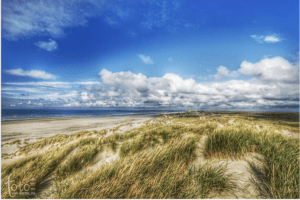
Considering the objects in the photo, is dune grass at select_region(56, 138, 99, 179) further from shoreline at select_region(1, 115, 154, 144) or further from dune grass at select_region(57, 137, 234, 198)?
shoreline at select_region(1, 115, 154, 144)

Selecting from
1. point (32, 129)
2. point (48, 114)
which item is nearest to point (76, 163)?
point (32, 129)

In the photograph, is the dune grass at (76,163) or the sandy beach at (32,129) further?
the sandy beach at (32,129)

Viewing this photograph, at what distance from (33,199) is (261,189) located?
204 inches

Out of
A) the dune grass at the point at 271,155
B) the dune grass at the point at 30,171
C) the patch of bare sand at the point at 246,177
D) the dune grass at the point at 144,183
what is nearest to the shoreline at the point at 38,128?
the dune grass at the point at 30,171

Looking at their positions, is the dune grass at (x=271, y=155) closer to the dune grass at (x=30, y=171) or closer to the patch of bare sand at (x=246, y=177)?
the patch of bare sand at (x=246, y=177)

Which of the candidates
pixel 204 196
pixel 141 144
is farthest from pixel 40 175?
pixel 204 196

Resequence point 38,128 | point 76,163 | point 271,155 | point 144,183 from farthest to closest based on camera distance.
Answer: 1. point 38,128
2. point 76,163
3. point 271,155
4. point 144,183

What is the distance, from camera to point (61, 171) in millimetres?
4566

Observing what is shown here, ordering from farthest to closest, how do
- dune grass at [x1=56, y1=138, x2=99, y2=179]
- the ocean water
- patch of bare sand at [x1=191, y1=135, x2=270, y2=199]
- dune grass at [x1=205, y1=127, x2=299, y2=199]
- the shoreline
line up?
the ocean water
the shoreline
dune grass at [x1=56, y1=138, x2=99, y2=179]
patch of bare sand at [x1=191, y1=135, x2=270, y2=199]
dune grass at [x1=205, y1=127, x2=299, y2=199]

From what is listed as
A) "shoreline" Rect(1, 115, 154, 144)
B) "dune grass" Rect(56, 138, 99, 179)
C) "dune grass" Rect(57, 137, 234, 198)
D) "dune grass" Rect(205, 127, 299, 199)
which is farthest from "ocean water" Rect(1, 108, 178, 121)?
"dune grass" Rect(205, 127, 299, 199)

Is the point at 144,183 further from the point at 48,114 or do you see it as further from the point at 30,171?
the point at 48,114

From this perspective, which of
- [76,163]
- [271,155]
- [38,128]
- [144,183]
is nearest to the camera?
[144,183]

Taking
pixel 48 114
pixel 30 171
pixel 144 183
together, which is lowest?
pixel 48 114

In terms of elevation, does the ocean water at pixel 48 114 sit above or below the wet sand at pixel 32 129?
below
